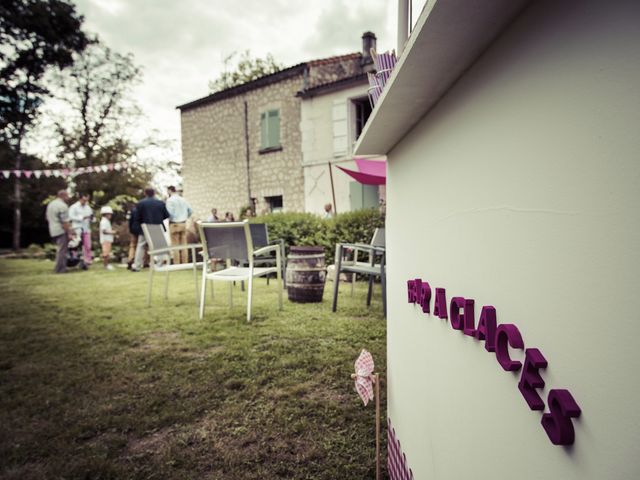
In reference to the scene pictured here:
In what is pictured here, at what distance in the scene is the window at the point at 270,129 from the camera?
13.3 m

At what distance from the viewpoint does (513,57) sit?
568 mm

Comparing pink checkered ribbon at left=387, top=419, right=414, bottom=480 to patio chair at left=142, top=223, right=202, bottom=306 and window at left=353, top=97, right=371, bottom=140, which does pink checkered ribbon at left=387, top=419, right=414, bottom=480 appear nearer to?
patio chair at left=142, top=223, right=202, bottom=306

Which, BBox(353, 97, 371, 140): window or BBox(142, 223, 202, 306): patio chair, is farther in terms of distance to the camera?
BBox(353, 97, 371, 140): window

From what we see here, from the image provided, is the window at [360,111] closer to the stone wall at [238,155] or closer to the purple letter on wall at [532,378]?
the stone wall at [238,155]

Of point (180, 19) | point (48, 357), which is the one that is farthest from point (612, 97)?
point (180, 19)

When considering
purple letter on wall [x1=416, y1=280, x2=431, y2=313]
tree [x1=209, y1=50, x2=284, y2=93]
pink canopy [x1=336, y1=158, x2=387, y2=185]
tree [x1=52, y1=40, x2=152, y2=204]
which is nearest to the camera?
purple letter on wall [x1=416, y1=280, x2=431, y2=313]

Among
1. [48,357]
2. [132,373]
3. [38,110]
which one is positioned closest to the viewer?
[132,373]

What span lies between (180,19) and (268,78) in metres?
3.45

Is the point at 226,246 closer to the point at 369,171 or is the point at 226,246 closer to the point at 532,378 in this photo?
the point at 369,171

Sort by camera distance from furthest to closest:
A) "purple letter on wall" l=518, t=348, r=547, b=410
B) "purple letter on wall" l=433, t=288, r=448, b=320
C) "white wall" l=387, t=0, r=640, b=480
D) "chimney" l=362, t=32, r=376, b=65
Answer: "chimney" l=362, t=32, r=376, b=65 < "purple letter on wall" l=433, t=288, r=448, b=320 < "purple letter on wall" l=518, t=348, r=547, b=410 < "white wall" l=387, t=0, r=640, b=480

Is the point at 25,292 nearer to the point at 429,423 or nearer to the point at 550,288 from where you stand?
the point at 429,423

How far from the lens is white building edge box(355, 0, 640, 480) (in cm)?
37

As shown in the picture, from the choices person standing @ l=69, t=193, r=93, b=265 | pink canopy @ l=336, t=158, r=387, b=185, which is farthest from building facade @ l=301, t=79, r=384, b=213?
person standing @ l=69, t=193, r=93, b=265

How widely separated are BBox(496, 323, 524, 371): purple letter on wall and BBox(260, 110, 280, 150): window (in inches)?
525
